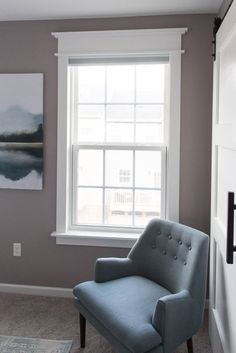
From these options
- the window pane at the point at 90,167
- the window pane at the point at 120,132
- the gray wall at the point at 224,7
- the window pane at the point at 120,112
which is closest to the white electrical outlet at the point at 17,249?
the window pane at the point at 90,167

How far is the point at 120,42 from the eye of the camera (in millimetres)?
2857

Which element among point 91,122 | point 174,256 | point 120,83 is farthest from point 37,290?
point 120,83

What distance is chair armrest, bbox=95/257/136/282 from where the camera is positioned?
2.40 meters

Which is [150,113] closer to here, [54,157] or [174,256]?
[54,157]

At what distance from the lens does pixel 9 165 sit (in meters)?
3.04

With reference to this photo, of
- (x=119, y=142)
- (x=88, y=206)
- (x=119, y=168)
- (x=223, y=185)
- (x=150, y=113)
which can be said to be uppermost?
(x=150, y=113)

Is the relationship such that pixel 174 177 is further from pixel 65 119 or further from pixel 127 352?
pixel 127 352

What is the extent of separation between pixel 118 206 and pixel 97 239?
33cm

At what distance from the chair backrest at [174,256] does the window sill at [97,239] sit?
37 cm

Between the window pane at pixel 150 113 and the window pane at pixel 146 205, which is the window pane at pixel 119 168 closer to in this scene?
the window pane at pixel 146 205

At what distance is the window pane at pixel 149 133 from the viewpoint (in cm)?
298

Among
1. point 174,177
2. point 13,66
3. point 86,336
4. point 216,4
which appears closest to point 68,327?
point 86,336

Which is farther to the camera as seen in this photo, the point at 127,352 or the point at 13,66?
the point at 13,66

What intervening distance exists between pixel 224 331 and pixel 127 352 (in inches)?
22.9
